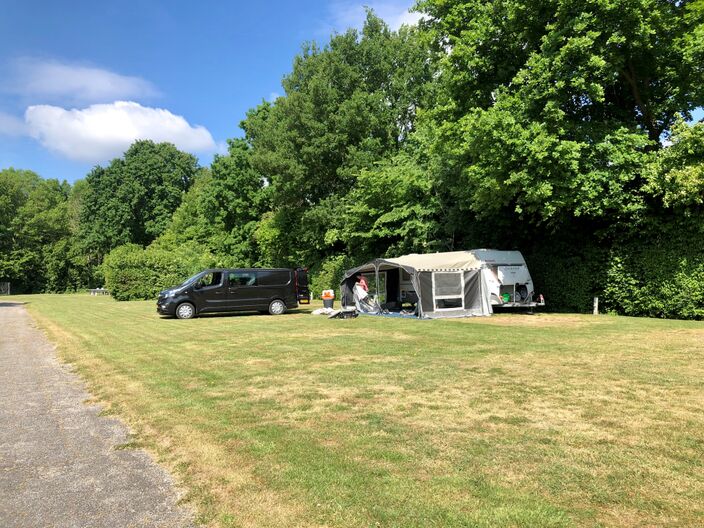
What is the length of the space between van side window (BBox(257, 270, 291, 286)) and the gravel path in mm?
12851

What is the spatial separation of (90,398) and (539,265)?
1745cm

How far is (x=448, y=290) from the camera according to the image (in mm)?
16812

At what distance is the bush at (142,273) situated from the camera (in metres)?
34.0

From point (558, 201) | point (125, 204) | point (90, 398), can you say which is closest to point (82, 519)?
point (90, 398)

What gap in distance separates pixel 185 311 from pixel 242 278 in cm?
245

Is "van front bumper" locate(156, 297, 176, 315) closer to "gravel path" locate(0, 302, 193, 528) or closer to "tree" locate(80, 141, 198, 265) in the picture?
"gravel path" locate(0, 302, 193, 528)

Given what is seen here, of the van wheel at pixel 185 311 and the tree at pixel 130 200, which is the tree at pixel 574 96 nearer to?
the van wheel at pixel 185 311

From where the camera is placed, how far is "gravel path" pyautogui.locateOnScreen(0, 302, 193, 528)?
3.04 metres

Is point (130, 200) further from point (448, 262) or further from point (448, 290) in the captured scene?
point (448, 290)

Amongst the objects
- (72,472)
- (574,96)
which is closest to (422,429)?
(72,472)

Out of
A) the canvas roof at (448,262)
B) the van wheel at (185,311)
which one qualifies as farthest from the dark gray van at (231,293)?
the canvas roof at (448,262)

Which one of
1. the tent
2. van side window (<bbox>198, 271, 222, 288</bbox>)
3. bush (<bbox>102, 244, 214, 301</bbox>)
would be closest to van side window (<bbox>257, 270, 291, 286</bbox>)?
van side window (<bbox>198, 271, 222, 288</bbox>)

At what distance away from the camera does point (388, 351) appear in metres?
9.14

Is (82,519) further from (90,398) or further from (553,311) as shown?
(553,311)
